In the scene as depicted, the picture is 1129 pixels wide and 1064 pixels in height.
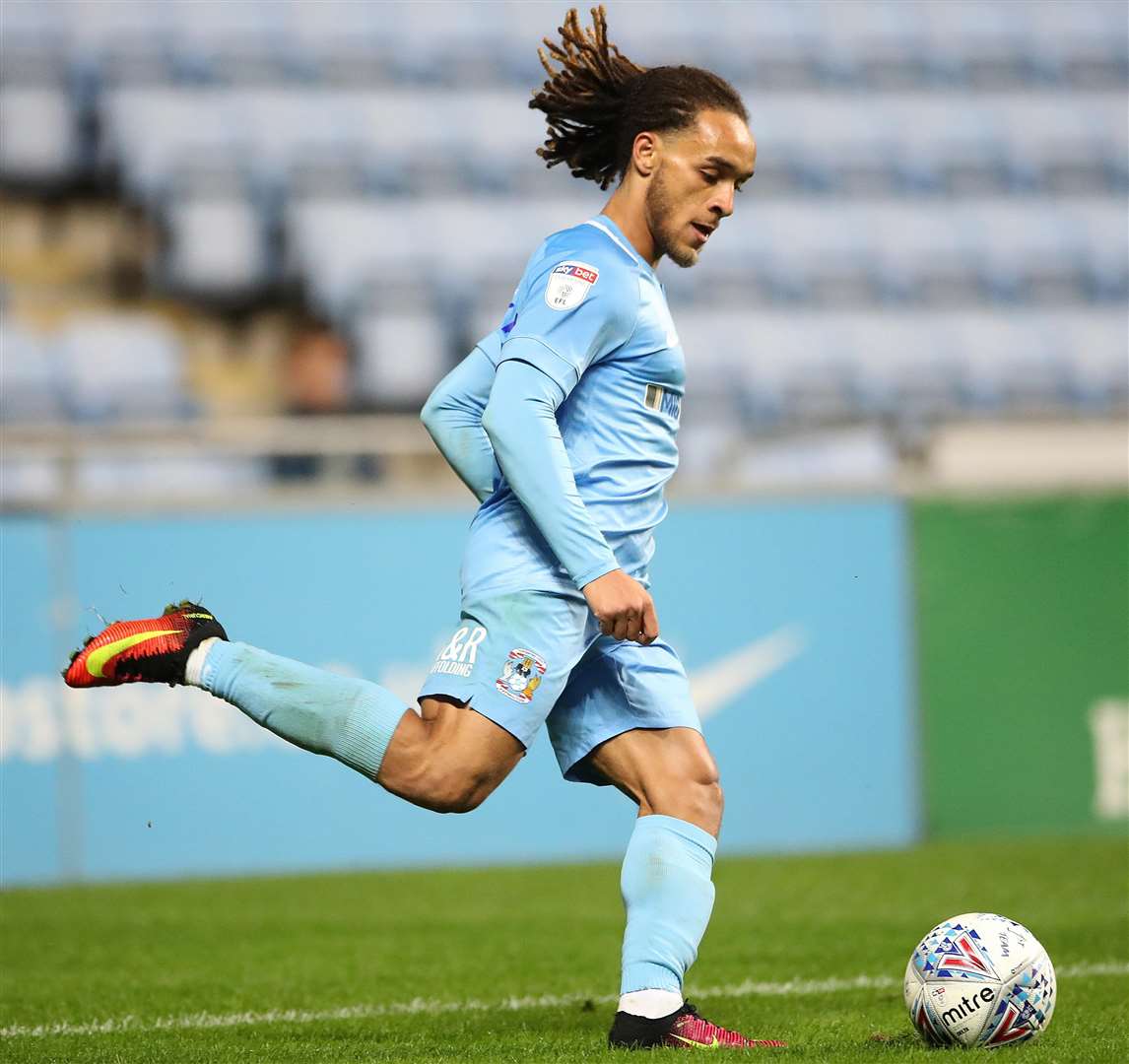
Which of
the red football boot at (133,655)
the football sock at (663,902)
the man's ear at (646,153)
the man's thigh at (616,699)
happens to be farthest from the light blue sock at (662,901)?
the man's ear at (646,153)

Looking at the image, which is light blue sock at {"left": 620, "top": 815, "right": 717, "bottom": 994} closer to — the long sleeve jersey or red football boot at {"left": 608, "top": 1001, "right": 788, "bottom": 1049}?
red football boot at {"left": 608, "top": 1001, "right": 788, "bottom": 1049}

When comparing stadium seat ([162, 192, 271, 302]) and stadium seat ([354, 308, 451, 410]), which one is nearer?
stadium seat ([354, 308, 451, 410])

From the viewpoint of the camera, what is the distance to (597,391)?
366cm

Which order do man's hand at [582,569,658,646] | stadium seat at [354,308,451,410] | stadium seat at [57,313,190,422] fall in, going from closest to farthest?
man's hand at [582,569,658,646], stadium seat at [57,313,190,422], stadium seat at [354,308,451,410]

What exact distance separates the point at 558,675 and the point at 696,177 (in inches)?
40.7

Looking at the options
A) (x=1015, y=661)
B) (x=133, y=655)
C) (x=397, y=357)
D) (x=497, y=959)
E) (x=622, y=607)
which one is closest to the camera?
(x=622, y=607)

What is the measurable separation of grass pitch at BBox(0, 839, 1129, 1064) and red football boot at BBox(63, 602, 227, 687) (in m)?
0.77

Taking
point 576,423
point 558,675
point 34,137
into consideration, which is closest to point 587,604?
point 558,675

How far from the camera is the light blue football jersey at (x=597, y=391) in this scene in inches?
138

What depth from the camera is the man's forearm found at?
11.2 feet

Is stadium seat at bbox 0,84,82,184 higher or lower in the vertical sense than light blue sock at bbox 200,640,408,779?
higher

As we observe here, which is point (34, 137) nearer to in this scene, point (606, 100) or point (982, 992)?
point (606, 100)

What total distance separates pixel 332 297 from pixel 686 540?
580cm

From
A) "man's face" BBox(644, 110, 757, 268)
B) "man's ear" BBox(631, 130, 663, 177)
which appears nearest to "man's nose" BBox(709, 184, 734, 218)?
"man's face" BBox(644, 110, 757, 268)
